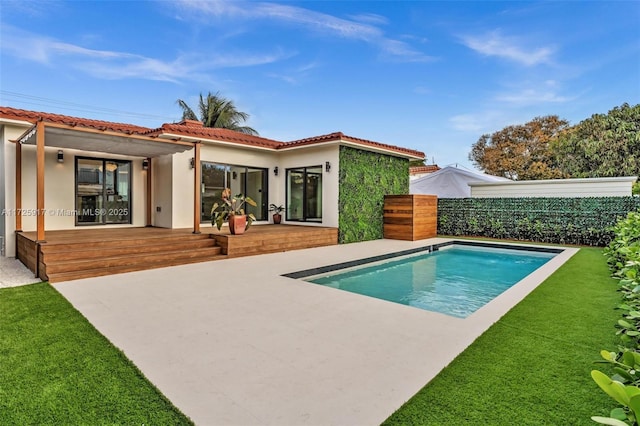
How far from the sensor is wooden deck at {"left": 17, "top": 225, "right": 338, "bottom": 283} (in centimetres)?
675

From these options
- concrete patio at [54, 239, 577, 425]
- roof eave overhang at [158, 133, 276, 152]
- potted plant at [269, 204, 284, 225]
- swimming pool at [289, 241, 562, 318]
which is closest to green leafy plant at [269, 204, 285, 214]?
potted plant at [269, 204, 284, 225]

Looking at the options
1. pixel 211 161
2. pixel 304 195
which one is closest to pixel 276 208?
pixel 304 195

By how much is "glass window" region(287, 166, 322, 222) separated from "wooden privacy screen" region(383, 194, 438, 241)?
2.66 metres

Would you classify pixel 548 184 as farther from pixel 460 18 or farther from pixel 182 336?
pixel 182 336

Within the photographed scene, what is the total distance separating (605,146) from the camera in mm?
19766

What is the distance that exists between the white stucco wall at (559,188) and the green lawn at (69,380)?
1565 cm

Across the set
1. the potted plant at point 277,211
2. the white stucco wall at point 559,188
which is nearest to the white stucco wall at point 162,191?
the potted plant at point 277,211

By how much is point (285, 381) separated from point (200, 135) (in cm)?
904

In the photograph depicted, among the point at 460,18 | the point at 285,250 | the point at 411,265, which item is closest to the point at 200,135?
the point at 285,250

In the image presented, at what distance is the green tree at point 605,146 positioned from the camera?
18.8 m

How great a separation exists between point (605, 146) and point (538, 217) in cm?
1097

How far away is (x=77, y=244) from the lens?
7.21 metres

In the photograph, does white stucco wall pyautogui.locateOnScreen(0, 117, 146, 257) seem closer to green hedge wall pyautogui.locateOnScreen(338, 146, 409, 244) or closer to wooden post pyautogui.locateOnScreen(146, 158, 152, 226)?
A: wooden post pyautogui.locateOnScreen(146, 158, 152, 226)

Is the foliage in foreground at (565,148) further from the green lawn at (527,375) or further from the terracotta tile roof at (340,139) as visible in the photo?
the green lawn at (527,375)
